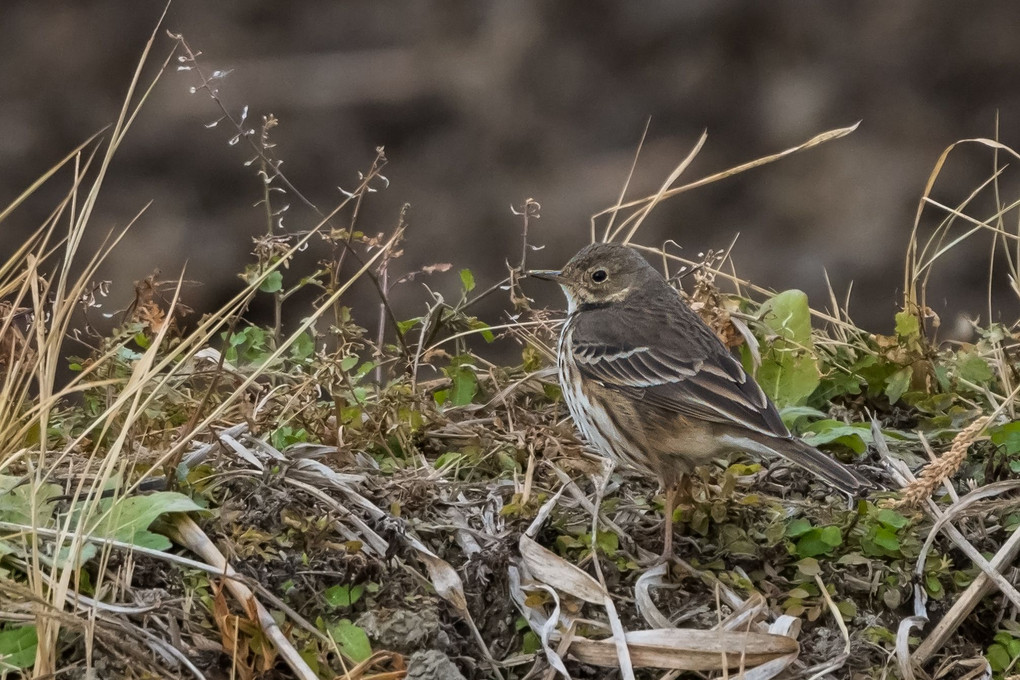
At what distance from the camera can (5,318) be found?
13.2 ft

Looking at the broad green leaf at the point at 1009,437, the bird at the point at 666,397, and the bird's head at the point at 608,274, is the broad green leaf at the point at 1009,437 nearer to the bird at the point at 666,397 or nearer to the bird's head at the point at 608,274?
the bird at the point at 666,397

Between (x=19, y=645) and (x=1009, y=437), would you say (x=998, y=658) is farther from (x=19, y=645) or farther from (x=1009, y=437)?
(x=19, y=645)

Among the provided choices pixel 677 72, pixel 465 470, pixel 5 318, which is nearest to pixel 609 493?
pixel 465 470

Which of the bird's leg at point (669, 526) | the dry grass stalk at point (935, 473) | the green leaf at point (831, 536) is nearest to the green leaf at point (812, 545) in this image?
the green leaf at point (831, 536)

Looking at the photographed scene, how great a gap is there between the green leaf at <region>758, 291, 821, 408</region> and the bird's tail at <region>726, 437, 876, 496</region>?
Answer: 0.65 meters

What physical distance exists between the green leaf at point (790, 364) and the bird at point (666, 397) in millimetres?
278

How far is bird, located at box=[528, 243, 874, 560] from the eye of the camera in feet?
12.8

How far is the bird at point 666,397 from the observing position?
3916 mm

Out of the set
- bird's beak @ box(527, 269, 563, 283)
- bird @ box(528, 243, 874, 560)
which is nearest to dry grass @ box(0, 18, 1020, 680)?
bird @ box(528, 243, 874, 560)

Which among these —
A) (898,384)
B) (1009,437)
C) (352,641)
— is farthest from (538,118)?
(352,641)

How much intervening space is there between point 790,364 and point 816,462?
858mm

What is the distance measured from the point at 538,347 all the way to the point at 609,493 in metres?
0.67

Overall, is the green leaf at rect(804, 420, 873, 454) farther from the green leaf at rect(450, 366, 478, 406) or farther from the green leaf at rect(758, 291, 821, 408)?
the green leaf at rect(450, 366, 478, 406)

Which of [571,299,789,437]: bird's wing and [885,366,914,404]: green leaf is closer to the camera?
[571,299,789,437]: bird's wing
